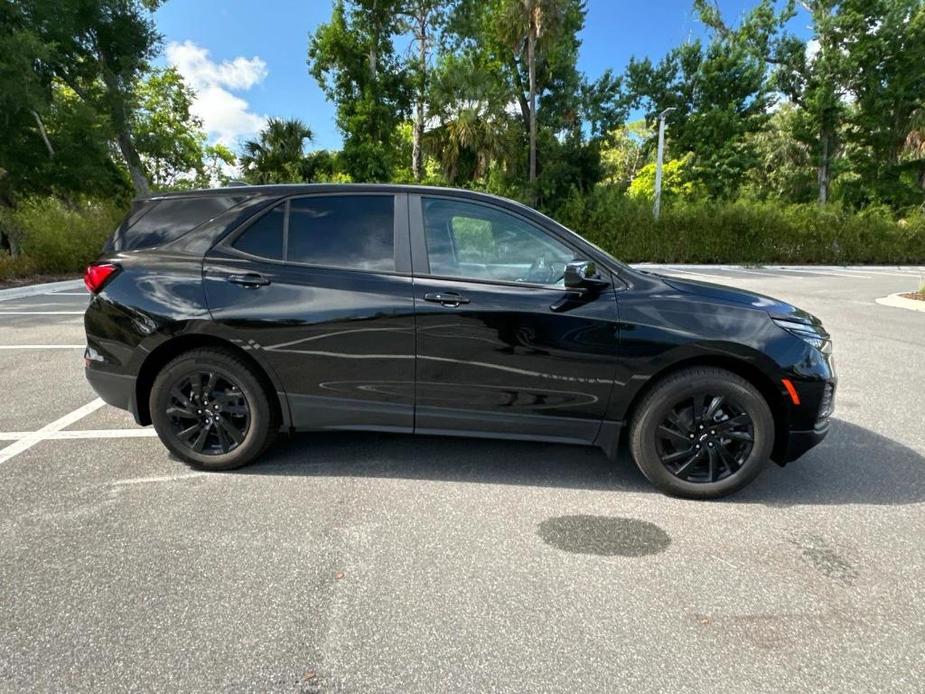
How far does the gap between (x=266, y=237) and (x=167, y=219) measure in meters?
0.69

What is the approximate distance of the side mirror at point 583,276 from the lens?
2809 millimetres

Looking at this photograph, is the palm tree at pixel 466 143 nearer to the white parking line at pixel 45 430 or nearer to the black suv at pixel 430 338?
the white parking line at pixel 45 430

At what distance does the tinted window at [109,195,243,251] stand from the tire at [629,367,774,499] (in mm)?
2813

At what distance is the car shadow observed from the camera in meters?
3.17

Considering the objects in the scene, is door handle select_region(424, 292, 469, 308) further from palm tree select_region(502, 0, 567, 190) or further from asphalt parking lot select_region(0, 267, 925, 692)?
palm tree select_region(502, 0, 567, 190)

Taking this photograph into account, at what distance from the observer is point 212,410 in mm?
3230

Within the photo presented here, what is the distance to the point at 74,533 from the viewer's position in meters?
2.61

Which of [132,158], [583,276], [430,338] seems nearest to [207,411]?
[430,338]

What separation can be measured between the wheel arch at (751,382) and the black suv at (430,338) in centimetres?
1

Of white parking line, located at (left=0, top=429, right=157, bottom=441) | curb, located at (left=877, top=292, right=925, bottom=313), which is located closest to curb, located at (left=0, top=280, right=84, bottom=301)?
white parking line, located at (left=0, top=429, right=157, bottom=441)

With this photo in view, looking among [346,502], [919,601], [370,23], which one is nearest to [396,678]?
[346,502]

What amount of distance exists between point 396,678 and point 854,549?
2314mm

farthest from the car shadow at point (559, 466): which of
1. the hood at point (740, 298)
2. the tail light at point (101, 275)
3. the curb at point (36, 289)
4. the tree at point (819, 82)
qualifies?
the tree at point (819, 82)

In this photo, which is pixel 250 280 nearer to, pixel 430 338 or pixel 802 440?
pixel 430 338
